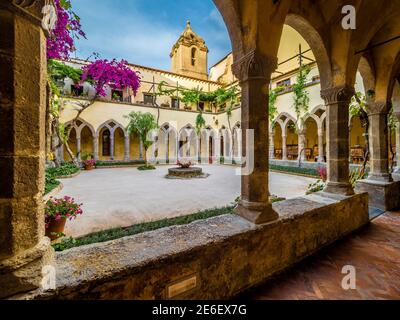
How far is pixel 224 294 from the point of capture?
1.70 meters

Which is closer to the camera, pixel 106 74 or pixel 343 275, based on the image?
pixel 343 275

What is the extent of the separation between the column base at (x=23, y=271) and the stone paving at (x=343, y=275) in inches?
65.7

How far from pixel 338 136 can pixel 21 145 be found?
12.6 feet

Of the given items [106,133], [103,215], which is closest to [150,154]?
[106,133]

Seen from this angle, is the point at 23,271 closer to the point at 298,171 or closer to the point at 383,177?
the point at 383,177

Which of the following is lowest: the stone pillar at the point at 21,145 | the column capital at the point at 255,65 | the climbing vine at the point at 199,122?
the stone pillar at the point at 21,145

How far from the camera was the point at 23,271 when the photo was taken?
3.18 ft

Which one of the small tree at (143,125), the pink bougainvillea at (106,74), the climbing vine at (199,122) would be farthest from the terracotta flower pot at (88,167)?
the climbing vine at (199,122)

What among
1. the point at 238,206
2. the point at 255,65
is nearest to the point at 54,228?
the point at 238,206

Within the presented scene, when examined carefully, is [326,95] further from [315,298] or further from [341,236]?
[315,298]

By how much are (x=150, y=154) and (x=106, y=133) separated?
3.77 m

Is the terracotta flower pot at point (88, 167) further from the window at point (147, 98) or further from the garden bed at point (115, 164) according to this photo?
the window at point (147, 98)

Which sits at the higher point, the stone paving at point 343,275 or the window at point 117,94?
the window at point 117,94

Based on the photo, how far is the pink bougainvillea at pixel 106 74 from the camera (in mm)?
11305
